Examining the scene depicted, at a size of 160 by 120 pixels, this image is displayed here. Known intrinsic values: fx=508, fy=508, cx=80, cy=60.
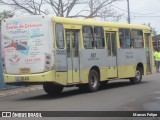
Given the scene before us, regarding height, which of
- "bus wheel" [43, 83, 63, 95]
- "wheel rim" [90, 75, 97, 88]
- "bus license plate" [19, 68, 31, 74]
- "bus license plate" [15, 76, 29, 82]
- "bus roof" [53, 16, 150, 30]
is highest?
"bus roof" [53, 16, 150, 30]

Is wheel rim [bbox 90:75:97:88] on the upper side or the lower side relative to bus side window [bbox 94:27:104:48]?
lower

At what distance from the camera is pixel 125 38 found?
2391 centimetres

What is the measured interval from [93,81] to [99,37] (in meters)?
1.96

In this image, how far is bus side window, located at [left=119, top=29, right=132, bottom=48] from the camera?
926 inches

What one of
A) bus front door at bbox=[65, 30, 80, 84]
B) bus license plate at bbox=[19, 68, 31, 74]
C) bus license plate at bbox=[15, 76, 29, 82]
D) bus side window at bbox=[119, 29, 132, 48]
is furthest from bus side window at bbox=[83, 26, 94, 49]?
bus license plate at bbox=[15, 76, 29, 82]

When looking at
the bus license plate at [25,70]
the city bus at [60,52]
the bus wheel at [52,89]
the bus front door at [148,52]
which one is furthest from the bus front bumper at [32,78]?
the bus front door at [148,52]

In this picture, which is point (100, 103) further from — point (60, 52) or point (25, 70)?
point (25, 70)

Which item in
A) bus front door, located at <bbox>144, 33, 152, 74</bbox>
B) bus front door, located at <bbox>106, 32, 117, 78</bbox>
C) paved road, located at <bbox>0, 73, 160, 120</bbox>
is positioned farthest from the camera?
bus front door, located at <bbox>144, 33, 152, 74</bbox>

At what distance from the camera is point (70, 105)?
1605 centimetres

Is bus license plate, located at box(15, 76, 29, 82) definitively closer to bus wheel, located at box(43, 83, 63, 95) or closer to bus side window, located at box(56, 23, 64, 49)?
bus side window, located at box(56, 23, 64, 49)

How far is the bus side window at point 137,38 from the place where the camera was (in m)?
24.8

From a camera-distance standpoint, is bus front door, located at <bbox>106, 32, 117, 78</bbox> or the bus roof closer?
the bus roof

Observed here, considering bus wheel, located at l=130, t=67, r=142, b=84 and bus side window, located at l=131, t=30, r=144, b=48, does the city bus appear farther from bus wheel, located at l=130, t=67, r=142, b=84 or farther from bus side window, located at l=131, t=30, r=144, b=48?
bus wheel, located at l=130, t=67, r=142, b=84

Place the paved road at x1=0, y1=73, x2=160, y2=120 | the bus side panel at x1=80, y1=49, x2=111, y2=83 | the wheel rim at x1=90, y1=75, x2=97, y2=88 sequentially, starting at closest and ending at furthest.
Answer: the paved road at x1=0, y1=73, x2=160, y2=120 → the bus side panel at x1=80, y1=49, x2=111, y2=83 → the wheel rim at x1=90, y1=75, x2=97, y2=88
